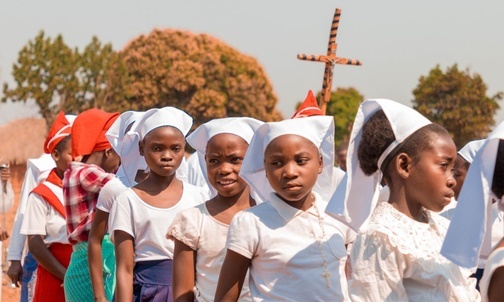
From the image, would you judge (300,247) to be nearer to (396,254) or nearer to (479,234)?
(396,254)

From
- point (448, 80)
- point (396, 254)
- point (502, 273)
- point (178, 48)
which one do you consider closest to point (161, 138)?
point (396, 254)

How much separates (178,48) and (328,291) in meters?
58.2

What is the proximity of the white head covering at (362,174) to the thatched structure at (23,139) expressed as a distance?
35774mm

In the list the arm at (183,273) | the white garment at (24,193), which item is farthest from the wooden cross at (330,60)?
the arm at (183,273)

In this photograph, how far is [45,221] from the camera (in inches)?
312

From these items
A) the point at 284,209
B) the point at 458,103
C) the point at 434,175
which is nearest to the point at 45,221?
the point at 284,209

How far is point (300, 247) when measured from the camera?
5.07 metres

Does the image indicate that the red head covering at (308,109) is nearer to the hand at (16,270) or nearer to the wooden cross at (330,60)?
the wooden cross at (330,60)

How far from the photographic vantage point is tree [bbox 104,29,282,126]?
59125mm

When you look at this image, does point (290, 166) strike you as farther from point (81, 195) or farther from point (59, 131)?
point (59, 131)

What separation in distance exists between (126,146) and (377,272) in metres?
3.06

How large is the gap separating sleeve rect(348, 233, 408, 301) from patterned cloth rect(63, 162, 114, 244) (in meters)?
3.08

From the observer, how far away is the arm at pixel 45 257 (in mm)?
7719

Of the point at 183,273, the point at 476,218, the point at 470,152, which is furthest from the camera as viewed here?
the point at 470,152
